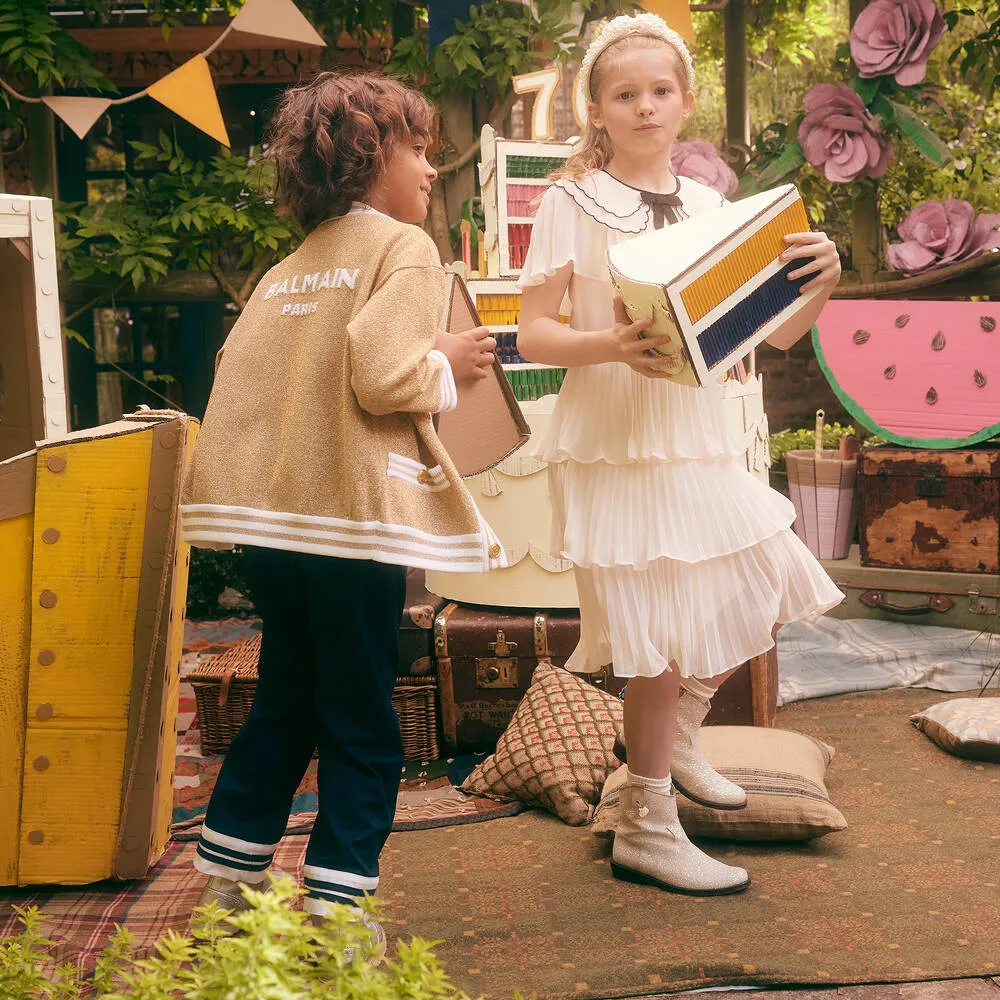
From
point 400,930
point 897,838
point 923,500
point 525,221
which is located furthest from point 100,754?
point 923,500

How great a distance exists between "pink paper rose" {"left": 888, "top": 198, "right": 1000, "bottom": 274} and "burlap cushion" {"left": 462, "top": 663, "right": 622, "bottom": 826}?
266 cm

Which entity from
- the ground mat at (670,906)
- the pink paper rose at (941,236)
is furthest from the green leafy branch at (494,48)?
the ground mat at (670,906)

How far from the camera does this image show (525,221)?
12.4 feet

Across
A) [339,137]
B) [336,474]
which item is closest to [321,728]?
[336,474]

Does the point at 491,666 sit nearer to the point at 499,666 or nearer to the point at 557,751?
the point at 499,666

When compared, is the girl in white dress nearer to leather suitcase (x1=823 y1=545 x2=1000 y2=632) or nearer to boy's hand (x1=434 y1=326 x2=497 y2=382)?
boy's hand (x1=434 y1=326 x2=497 y2=382)

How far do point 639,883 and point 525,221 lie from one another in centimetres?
217

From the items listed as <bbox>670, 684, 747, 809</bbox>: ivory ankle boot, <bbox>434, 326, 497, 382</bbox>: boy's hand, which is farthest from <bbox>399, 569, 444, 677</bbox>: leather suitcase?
<bbox>434, 326, 497, 382</bbox>: boy's hand

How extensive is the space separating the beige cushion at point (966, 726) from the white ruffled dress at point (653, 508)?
3.48 feet

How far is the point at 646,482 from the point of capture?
88.9 inches

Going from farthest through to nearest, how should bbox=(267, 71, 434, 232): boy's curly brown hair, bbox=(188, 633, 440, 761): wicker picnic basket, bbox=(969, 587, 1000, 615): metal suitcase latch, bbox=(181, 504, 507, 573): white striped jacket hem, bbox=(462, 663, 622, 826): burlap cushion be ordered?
bbox=(969, 587, 1000, 615): metal suitcase latch → bbox=(188, 633, 440, 761): wicker picnic basket → bbox=(462, 663, 622, 826): burlap cushion → bbox=(267, 71, 434, 232): boy's curly brown hair → bbox=(181, 504, 507, 573): white striped jacket hem

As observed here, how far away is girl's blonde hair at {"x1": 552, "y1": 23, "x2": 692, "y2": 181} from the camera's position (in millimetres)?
2271

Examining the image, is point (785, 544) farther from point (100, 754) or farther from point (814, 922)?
point (100, 754)

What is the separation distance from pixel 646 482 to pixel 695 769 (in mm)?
706
